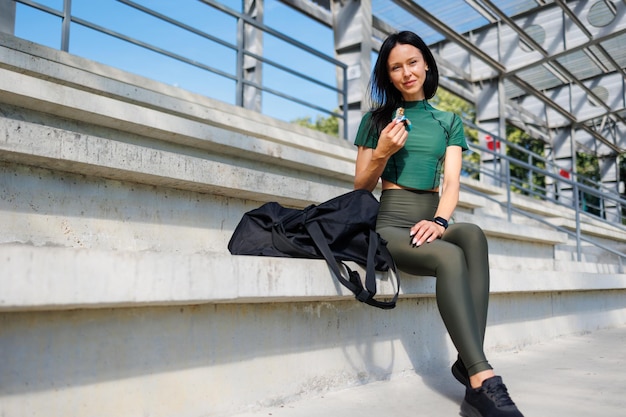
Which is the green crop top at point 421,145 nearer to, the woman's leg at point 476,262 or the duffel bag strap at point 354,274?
the woman's leg at point 476,262

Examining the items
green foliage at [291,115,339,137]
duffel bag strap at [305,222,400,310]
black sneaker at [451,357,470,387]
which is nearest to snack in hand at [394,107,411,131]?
duffel bag strap at [305,222,400,310]

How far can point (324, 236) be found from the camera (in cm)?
173

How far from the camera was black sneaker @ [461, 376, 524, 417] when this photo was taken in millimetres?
1479

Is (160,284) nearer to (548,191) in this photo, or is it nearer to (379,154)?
(379,154)

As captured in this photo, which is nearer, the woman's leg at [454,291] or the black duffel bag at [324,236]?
the woman's leg at [454,291]

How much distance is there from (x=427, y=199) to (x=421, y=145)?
195mm

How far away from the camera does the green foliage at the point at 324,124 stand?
23531mm

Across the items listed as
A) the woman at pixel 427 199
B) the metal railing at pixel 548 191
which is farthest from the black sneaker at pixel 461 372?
the metal railing at pixel 548 191

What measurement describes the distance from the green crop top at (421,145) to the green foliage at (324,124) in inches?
809

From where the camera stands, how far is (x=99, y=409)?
4.29ft

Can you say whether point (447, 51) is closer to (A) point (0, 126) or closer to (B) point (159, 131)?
(B) point (159, 131)

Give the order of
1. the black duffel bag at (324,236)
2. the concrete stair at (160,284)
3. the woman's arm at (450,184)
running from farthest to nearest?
1. the woman's arm at (450,184)
2. the black duffel bag at (324,236)
3. the concrete stair at (160,284)

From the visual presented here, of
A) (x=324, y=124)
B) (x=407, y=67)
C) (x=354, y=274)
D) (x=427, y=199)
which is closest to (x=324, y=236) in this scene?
(x=354, y=274)

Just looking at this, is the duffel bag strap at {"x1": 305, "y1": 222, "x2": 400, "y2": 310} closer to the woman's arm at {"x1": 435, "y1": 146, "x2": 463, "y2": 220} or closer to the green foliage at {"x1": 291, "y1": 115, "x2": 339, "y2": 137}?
the woman's arm at {"x1": 435, "y1": 146, "x2": 463, "y2": 220}
